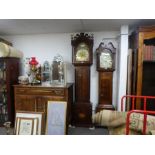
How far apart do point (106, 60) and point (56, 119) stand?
48.0 inches

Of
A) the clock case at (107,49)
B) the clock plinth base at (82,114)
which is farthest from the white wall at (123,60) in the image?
the clock plinth base at (82,114)

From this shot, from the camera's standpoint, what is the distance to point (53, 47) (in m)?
2.90

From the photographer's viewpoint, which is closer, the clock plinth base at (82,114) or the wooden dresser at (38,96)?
the wooden dresser at (38,96)

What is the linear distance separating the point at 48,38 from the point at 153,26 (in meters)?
1.76

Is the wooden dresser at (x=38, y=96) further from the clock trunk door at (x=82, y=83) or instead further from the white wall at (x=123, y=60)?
the white wall at (x=123, y=60)

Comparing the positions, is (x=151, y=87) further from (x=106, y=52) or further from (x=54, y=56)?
(x=54, y=56)

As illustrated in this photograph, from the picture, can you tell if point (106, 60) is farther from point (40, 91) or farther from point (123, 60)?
point (40, 91)

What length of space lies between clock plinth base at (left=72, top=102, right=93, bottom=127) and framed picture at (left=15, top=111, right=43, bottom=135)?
38.3 inches

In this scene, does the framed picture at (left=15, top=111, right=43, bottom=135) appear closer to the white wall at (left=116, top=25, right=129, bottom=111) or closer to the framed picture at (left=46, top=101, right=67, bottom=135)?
the framed picture at (left=46, top=101, right=67, bottom=135)

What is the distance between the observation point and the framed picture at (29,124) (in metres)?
1.63

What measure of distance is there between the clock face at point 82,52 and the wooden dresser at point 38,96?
19.9 inches

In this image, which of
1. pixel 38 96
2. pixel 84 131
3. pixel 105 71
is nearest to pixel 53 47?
pixel 38 96

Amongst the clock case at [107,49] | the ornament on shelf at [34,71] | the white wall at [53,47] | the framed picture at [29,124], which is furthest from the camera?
the white wall at [53,47]

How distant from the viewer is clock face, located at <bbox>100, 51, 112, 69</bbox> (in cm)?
254
